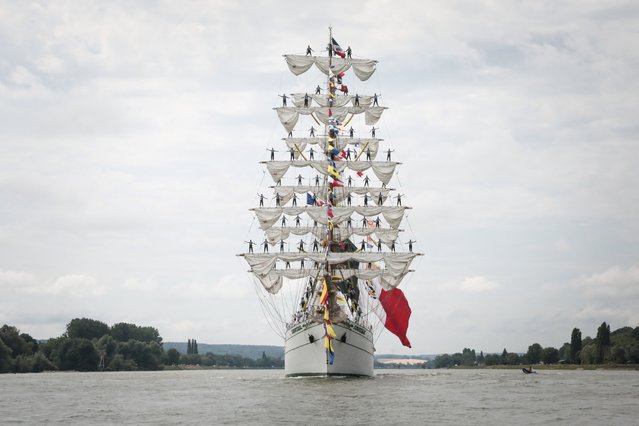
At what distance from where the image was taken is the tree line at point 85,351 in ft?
423

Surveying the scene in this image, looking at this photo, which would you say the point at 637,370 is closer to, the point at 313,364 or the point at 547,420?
the point at 313,364

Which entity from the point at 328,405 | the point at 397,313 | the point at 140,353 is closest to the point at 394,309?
the point at 397,313

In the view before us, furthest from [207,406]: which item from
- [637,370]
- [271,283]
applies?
[637,370]

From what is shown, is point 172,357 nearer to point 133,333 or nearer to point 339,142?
point 133,333

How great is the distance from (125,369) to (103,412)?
10077cm

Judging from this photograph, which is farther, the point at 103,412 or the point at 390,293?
the point at 390,293

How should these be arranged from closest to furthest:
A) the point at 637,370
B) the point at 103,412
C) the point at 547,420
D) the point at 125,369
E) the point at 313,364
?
the point at 547,420, the point at 103,412, the point at 313,364, the point at 637,370, the point at 125,369

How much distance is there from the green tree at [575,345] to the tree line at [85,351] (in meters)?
81.2

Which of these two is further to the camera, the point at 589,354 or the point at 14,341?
the point at 589,354

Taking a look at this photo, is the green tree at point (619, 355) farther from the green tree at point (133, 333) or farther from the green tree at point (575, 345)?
the green tree at point (133, 333)

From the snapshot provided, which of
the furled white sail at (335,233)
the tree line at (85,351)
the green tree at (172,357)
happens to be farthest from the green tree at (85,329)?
the furled white sail at (335,233)

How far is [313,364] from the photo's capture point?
79.8m

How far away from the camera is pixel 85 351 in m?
141

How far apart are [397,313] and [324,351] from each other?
2073 centimetres
